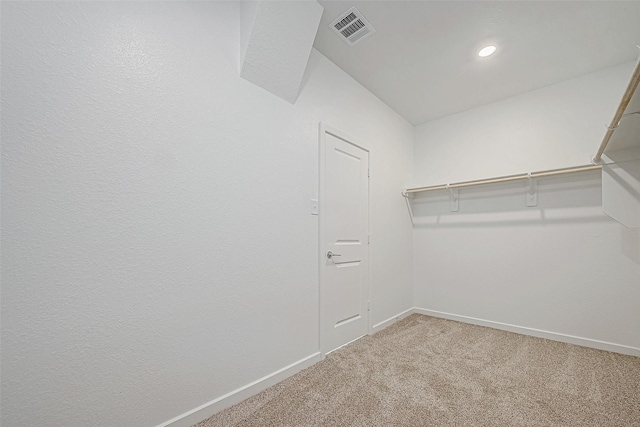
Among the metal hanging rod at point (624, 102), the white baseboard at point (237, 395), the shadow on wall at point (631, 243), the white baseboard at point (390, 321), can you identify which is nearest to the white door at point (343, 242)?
the white baseboard at point (390, 321)

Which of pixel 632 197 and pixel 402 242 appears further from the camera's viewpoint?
pixel 402 242

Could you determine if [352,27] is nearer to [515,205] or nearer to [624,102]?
[624,102]

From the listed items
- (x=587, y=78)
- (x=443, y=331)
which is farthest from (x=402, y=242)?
(x=587, y=78)

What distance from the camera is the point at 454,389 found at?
1.70 meters

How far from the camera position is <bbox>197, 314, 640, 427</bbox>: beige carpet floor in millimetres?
1436

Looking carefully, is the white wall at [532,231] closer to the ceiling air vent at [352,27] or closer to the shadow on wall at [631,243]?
the shadow on wall at [631,243]

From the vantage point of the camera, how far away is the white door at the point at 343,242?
2203mm

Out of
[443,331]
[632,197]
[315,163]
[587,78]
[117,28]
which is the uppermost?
[587,78]

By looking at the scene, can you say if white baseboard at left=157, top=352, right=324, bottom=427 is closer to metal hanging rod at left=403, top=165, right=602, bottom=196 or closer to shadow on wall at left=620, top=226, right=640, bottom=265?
metal hanging rod at left=403, top=165, right=602, bottom=196

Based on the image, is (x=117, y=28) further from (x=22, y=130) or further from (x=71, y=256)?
(x=71, y=256)

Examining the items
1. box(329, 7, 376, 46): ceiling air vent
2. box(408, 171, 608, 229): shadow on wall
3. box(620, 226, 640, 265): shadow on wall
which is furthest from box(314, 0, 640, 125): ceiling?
box(620, 226, 640, 265): shadow on wall

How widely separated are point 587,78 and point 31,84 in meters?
4.09

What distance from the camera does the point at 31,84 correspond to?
998 mm

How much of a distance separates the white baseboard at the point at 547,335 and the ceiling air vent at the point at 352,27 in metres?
3.20
